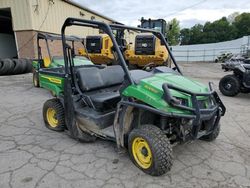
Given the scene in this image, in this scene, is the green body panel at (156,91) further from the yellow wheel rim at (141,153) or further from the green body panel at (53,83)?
the green body panel at (53,83)

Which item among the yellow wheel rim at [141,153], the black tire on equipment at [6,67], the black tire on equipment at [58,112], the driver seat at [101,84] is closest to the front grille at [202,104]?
the yellow wheel rim at [141,153]

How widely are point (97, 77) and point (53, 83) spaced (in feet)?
3.30

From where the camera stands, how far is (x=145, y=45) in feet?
32.1

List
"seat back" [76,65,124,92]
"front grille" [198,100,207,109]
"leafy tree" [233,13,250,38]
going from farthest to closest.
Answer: "leafy tree" [233,13,250,38]
"seat back" [76,65,124,92]
"front grille" [198,100,207,109]

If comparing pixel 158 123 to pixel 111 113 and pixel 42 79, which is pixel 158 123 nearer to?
pixel 111 113

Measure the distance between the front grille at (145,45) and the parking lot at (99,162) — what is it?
589 centimetres

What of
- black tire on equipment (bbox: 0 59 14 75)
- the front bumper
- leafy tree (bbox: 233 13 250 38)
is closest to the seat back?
the front bumper

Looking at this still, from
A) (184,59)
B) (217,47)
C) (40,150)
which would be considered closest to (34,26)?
(40,150)

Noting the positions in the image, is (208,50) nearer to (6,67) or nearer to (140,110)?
(6,67)

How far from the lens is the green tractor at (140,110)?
8.36 feet

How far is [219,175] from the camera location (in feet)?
8.93

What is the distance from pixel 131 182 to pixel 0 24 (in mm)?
17996

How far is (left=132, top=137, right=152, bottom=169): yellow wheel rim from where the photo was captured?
274 centimetres

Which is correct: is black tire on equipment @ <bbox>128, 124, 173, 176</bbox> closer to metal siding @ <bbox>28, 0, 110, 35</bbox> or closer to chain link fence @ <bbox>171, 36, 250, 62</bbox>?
metal siding @ <bbox>28, 0, 110, 35</bbox>
